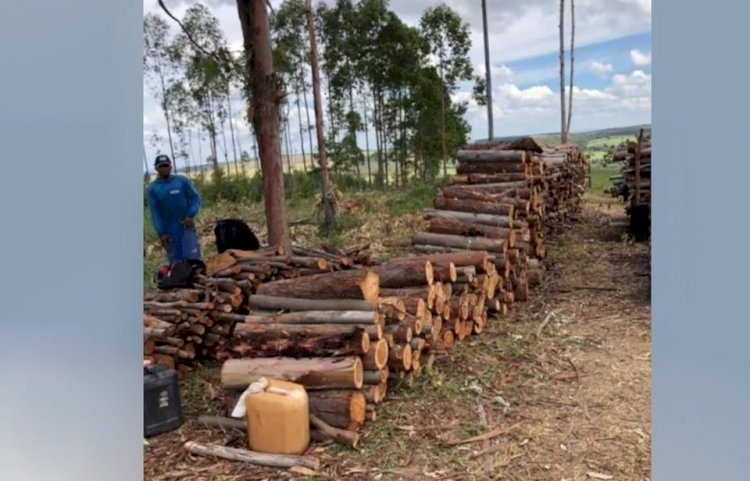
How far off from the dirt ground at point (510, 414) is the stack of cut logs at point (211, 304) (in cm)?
33

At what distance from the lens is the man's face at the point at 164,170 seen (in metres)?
6.31

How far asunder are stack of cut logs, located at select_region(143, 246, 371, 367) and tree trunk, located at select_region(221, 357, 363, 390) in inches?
52.3

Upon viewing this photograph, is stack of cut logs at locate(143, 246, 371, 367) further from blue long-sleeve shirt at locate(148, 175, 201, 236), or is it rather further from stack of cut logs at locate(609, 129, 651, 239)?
stack of cut logs at locate(609, 129, 651, 239)

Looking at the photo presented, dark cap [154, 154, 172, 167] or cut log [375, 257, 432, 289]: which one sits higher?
dark cap [154, 154, 172, 167]

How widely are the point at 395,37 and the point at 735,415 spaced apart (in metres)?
18.5

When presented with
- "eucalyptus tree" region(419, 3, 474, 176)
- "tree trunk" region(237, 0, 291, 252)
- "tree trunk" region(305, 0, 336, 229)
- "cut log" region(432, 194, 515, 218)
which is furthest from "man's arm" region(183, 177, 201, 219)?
"eucalyptus tree" region(419, 3, 474, 176)

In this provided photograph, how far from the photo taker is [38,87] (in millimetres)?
1968

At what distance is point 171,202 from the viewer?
6430 mm

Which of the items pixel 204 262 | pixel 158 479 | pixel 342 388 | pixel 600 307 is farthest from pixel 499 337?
pixel 158 479

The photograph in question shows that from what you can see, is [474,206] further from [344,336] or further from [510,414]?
[344,336]

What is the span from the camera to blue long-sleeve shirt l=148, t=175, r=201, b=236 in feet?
21.0

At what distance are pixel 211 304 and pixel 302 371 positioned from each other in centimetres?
201

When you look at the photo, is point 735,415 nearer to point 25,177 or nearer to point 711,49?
point 711,49

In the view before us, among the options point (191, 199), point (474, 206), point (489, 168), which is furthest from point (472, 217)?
point (191, 199)
